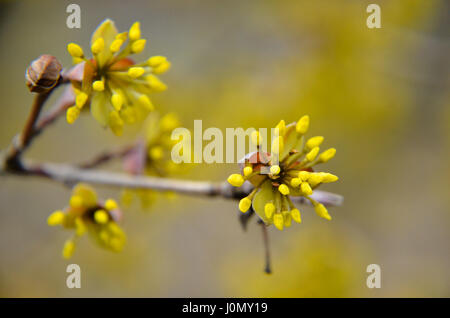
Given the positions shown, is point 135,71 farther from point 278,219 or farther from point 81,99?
point 278,219

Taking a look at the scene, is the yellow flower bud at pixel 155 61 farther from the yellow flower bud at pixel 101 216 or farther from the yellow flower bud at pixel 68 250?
the yellow flower bud at pixel 68 250

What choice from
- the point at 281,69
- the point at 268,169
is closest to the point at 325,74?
the point at 281,69

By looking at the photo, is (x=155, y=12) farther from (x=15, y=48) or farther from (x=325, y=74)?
(x=325, y=74)

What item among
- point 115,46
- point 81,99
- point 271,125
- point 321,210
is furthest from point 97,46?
point 271,125

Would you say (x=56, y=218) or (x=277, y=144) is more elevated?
(x=277, y=144)

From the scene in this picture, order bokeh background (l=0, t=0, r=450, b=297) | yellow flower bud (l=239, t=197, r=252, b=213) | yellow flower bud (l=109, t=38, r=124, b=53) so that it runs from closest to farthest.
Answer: yellow flower bud (l=239, t=197, r=252, b=213) < yellow flower bud (l=109, t=38, r=124, b=53) < bokeh background (l=0, t=0, r=450, b=297)

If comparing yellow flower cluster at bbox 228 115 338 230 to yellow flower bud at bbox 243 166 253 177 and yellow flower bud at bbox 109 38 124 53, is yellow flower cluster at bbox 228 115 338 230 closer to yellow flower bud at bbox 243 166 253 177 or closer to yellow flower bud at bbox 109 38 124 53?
yellow flower bud at bbox 243 166 253 177

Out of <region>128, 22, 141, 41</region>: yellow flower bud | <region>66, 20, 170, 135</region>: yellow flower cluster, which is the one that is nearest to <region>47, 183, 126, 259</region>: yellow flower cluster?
<region>66, 20, 170, 135</region>: yellow flower cluster

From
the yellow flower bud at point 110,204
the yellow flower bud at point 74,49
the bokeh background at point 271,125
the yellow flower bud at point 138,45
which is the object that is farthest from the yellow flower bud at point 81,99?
the bokeh background at point 271,125
